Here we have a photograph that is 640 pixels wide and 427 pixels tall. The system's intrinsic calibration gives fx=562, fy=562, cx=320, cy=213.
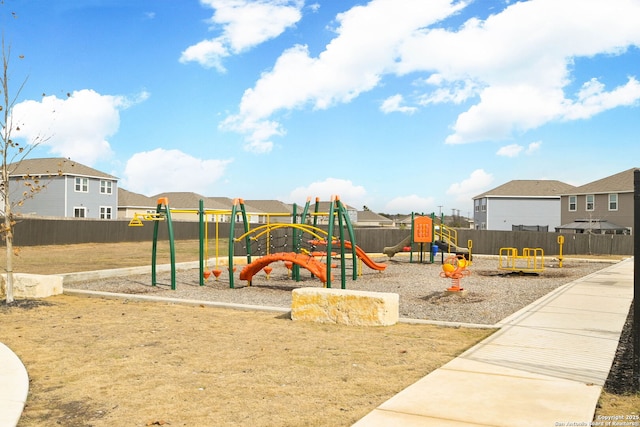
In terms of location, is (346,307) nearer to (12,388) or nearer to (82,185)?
(12,388)

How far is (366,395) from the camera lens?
514cm

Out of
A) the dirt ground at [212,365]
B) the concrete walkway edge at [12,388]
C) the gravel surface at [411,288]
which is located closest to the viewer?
the concrete walkway edge at [12,388]

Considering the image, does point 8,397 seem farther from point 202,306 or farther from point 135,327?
point 202,306

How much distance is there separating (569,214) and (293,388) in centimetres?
4823

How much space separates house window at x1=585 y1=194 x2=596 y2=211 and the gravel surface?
28.1m

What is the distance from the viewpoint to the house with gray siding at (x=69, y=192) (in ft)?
148

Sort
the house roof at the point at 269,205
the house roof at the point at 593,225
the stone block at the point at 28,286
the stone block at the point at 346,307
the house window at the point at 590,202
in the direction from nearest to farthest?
1. the stone block at the point at 346,307
2. the stone block at the point at 28,286
3. the house roof at the point at 593,225
4. the house window at the point at 590,202
5. the house roof at the point at 269,205

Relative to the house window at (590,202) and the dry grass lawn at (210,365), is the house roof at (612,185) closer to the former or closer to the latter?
the house window at (590,202)

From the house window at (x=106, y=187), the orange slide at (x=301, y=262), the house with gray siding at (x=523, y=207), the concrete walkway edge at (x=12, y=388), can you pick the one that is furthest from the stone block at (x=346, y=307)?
the house with gray siding at (x=523, y=207)

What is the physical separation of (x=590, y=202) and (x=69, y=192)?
4242 cm

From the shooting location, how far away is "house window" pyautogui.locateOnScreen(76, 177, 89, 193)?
46.3 meters

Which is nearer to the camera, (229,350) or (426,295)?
(229,350)

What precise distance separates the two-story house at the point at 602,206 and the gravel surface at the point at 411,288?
25692 mm

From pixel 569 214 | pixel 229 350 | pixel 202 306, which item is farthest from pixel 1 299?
pixel 569 214
